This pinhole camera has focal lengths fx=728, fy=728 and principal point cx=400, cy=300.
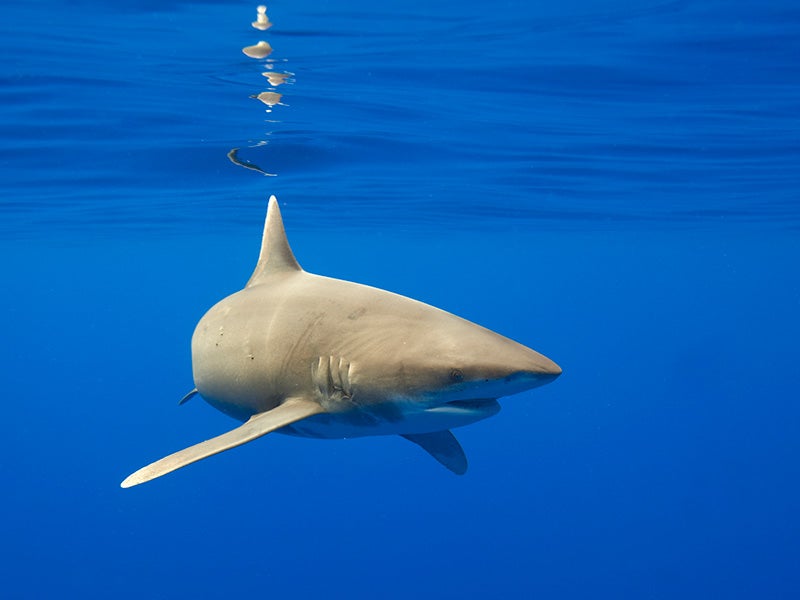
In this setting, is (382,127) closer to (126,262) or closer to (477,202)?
(477,202)

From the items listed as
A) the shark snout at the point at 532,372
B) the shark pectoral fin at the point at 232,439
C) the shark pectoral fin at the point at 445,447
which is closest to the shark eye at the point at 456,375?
the shark snout at the point at 532,372

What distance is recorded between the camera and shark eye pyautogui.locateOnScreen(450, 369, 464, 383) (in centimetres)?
465

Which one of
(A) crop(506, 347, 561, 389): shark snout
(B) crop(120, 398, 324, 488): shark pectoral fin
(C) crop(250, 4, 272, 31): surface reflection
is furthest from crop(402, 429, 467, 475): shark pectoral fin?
(C) crop(250, 4, 272, 31): surface reflection

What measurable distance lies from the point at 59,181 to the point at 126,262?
41.1 metres

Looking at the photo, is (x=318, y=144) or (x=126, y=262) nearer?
(x=318, y=144)

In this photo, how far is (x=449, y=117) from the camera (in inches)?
550

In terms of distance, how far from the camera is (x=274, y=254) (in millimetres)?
7531

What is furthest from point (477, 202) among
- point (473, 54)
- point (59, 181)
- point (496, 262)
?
point (496, 262)

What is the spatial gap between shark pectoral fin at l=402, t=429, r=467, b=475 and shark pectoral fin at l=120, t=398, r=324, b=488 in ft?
5.45

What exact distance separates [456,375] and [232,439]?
163 cm

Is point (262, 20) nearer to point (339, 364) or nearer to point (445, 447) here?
point (339, 364)

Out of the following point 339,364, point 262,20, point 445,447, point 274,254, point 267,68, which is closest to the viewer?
point 339,364

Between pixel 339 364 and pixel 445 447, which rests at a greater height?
pixel 339 364

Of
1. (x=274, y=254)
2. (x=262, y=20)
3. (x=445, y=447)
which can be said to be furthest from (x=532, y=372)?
(x=262, y=20)
